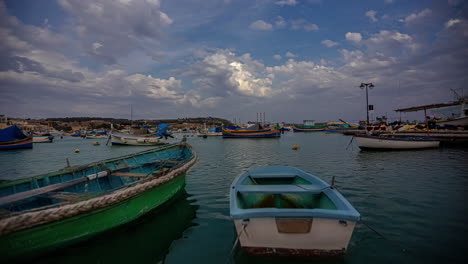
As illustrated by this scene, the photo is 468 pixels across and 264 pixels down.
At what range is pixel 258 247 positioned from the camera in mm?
3773

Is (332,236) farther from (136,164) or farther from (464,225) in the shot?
(136,164)

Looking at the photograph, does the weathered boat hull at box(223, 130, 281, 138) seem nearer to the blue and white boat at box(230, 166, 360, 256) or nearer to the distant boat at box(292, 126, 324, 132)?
the distant boat at box(292, 126, 324, 132)

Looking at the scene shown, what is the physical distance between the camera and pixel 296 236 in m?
3.59

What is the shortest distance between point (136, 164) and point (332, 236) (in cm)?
858

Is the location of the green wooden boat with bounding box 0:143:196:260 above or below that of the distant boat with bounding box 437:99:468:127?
below

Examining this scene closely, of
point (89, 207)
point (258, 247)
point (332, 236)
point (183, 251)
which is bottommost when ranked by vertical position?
point (183, 251)

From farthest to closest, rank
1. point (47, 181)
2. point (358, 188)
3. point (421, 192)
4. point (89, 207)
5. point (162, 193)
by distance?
point (358, 188)
point (421, 192)
point (162, 193)
point (47, 181)
point (89, 207)

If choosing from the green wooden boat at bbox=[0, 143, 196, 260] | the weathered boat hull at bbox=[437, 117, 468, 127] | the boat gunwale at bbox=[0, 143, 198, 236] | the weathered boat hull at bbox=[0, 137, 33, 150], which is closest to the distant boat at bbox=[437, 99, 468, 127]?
the weathered boat hull at bbox=[437, 117, 468, 127]

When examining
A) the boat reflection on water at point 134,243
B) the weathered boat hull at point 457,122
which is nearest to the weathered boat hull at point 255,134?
the weathered boat hull at point 457,122

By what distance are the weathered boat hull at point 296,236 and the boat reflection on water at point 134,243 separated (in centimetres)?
215

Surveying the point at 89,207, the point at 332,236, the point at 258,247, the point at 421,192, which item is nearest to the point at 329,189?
the point at 332,236

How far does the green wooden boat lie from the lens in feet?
11.8

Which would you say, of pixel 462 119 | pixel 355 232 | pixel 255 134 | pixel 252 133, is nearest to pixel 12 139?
pixel 355 232

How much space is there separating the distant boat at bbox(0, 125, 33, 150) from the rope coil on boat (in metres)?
39.5
